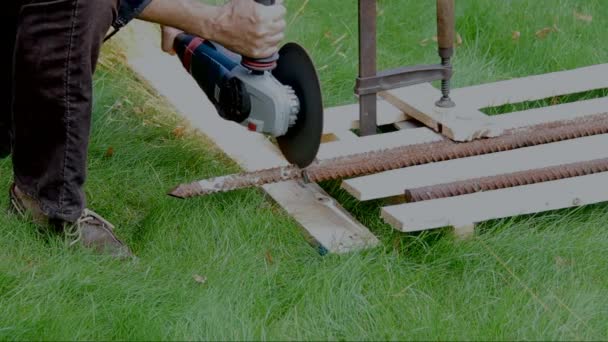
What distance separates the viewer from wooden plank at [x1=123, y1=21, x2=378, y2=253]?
10.4 ft

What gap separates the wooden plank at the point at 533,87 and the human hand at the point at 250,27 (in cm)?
104

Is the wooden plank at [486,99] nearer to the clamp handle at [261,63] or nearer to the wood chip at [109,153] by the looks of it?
the clamp handle at [261,63]

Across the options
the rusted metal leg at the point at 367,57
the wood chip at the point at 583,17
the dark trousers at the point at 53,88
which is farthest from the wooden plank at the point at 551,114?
the dark trousers at the point at 53,88

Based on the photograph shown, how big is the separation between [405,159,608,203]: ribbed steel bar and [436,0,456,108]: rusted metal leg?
0.48 meters

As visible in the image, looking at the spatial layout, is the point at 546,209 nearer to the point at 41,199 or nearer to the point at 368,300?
the point at 368,300

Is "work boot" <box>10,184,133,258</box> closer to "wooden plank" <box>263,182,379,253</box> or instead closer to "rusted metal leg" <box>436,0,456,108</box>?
"wooden plank" <box>263,182,379,253</box>

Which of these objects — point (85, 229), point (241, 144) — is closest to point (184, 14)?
point (85, 229)

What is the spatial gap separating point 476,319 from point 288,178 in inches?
32.2

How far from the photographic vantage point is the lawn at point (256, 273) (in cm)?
→ 266

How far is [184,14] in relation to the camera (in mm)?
3006

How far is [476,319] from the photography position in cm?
270

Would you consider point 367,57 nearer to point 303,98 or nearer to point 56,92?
point 303,98

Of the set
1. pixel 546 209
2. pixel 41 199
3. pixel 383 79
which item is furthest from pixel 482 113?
pixel 41 199

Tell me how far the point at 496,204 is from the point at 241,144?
95 centimetres
